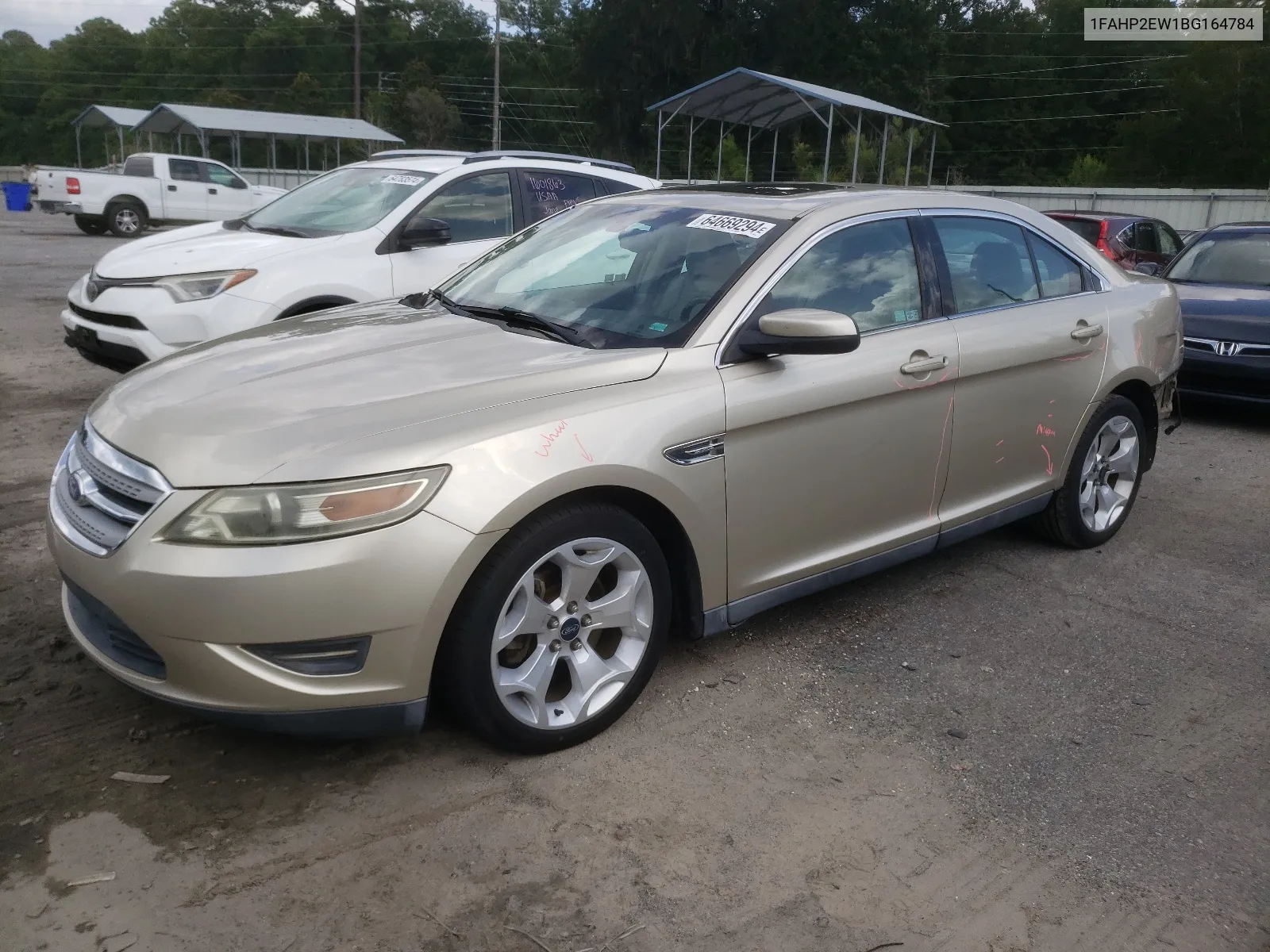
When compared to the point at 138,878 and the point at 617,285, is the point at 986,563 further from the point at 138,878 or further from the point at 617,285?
the point at 138,878

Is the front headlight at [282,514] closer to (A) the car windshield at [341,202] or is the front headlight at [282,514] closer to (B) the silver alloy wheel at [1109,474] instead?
(B) the silver alloy wheel at [1109,474]

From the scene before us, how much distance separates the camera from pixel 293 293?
20.4 feet

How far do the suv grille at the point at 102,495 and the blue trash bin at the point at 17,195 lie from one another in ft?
110

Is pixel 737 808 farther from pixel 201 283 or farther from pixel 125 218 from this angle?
pixel 125 218

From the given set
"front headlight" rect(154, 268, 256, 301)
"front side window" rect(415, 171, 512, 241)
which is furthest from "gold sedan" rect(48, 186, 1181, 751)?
"front side window" rect(415, 171, 512, 241)

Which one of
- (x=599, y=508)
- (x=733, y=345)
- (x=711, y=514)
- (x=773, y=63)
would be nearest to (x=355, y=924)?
(x=599, y=508)

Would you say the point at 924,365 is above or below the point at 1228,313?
below

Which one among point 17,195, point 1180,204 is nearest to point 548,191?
point 1180,204

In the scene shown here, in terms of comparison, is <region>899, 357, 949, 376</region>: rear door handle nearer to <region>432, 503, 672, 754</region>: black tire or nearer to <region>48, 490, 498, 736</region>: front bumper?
<region>432, 503, 672, 754</region>: black tire

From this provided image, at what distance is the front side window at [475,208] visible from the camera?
6910 millimetres

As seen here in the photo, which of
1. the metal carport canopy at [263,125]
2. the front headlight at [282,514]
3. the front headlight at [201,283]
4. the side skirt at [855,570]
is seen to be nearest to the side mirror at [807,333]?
the side skirt at [855,570]

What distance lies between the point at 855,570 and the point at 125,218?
2364 centimetres

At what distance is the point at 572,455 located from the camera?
292 centimetres

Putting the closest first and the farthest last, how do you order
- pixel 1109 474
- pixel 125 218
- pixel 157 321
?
pixel 1109 474 → pixel 157 321 → pixel 125 218
